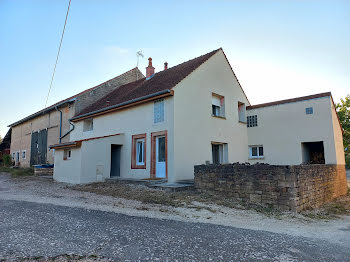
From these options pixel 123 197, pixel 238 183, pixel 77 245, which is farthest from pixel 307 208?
pixel 77 245

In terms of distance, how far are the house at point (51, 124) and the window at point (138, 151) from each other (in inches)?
264

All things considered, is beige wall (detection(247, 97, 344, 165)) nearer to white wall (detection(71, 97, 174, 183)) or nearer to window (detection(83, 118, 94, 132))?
white wall (detection(71, 97, 174, 183))

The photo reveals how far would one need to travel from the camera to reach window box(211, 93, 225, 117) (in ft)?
46.5

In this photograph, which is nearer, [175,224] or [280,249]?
[280,249]

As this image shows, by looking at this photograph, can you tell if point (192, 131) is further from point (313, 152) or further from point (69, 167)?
point (313, 152)

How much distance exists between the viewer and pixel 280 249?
404cm

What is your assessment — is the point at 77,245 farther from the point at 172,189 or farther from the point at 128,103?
the point at 128,103

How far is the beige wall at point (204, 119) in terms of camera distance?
11.4 metres

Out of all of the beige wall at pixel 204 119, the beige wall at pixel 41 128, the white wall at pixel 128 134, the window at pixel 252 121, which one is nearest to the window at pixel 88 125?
the beige wall at pixel 41 128

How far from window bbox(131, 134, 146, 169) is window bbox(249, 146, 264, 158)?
7.74 meters

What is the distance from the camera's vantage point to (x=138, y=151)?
1290 cm

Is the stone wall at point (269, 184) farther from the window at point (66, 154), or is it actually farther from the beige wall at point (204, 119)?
the window at point (66, 154)

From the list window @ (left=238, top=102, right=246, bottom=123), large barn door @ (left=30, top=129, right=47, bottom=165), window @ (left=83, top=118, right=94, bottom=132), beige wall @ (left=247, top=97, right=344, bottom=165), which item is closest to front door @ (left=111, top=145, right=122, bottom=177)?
window @ (left=83, top=118, right=94, bottom=132)

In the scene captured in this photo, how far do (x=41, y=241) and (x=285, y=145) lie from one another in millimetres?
13840
